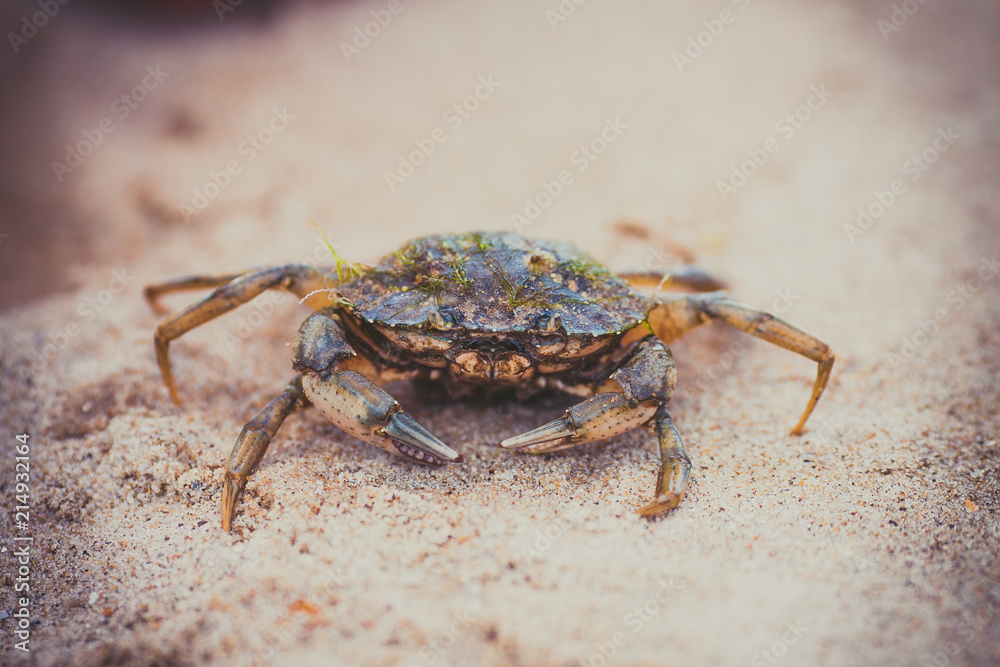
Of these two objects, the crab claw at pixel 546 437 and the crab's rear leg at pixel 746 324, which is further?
the crab's rear leg at pixel 746 324

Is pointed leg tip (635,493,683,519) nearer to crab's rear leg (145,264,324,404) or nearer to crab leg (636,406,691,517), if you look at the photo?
crab leg (636,406,691,517)

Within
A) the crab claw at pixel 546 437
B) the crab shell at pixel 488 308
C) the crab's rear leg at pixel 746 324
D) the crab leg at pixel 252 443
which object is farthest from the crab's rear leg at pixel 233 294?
the crab's rear leg at pixel 746 324

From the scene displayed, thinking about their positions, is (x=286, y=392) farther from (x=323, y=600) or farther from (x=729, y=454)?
(x=729, y=454)

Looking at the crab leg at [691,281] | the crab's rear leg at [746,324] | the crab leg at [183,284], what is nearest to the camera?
the crab's rear leg at [746,324]

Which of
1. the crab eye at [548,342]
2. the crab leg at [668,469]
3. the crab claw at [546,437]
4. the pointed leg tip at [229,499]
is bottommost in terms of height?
the pointed leg tip at [229,499]

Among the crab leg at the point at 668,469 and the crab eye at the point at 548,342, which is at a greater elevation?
the crab eye at the point at 548,342

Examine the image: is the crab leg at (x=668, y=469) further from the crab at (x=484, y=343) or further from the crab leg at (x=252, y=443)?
the crab leg at (x=252, y=443)

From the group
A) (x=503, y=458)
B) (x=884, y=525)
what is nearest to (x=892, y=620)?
(x=884, y=525)

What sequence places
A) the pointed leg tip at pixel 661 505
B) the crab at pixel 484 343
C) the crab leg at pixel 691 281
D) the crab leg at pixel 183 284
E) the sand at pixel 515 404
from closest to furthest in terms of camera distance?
the sand at pixel 515 404 → the pointed leg tip at pixel 661 505 → the crab at pixel 484 343 → the crab leg at pixel 183 284 → the crab leg at pixel 691 281

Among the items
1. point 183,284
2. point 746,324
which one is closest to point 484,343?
point 746,324

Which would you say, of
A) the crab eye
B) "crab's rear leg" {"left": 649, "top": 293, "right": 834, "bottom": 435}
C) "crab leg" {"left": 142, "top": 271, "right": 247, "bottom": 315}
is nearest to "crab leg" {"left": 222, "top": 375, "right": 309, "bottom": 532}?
"crab leg" {"left": 142, "top": 271, "right": 247, "bottom": 315}
